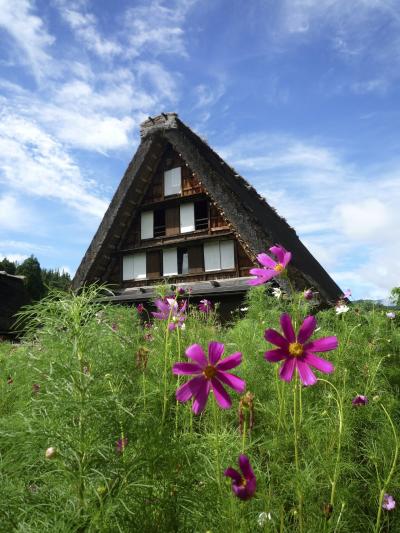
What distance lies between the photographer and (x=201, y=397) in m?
1.03

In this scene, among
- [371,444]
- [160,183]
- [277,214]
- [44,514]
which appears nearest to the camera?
Result: [44,514]

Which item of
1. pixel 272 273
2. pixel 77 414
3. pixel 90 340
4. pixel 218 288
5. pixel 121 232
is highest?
pixel 121 232

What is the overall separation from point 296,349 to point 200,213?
10.5 m

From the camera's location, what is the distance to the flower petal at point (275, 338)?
1.04 metres

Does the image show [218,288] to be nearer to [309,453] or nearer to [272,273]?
[309,453]

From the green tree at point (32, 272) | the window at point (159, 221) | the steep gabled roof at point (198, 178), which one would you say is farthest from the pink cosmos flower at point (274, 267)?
the green tree at point (32, 272)

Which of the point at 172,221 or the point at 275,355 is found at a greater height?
the point at 172,221

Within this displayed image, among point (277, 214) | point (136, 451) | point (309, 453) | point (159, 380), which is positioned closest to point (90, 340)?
point (136, 451)

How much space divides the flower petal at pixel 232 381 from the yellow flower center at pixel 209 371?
11 millimetres

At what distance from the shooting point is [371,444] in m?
2.24

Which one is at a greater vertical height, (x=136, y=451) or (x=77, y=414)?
(x=77, y=414)

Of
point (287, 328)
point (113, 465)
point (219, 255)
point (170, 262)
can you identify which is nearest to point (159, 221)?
point (170, 262)

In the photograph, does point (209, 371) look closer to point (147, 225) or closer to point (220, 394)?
point (220, 394)

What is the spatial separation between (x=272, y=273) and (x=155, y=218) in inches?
439
